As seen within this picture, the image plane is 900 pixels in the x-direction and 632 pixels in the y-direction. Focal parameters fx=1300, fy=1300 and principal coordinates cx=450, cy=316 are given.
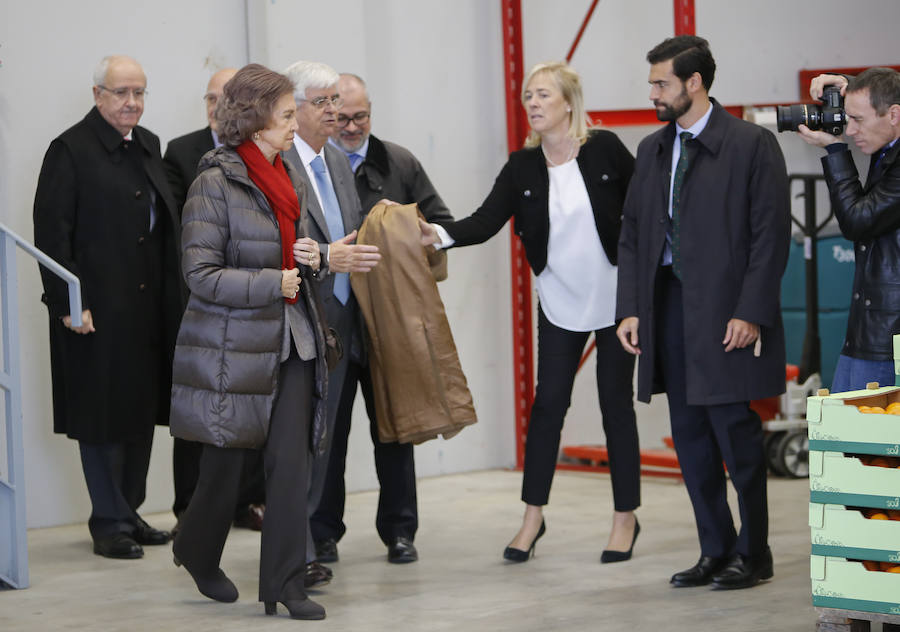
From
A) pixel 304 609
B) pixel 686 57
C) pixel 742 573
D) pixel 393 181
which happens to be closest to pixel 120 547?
pixel 304 609

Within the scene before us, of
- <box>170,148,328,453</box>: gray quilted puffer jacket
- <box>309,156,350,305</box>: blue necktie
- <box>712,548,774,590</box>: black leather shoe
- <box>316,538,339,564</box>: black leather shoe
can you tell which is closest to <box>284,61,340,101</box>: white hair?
<box>309,156,350,305</box>: blue necktie

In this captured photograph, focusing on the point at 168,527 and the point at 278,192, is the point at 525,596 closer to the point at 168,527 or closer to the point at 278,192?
the point at 278,192

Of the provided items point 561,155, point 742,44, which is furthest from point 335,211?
point 742,44

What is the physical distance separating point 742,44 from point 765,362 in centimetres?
351

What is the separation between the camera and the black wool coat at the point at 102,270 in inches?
182

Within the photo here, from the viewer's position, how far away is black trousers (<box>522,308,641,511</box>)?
174 inches

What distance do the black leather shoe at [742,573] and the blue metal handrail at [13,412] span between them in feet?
7.17

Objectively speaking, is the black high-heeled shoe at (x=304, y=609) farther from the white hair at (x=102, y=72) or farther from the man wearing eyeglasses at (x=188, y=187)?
the white hair at (x=102, y=72)

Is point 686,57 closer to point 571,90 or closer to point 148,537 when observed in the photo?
point 571,90

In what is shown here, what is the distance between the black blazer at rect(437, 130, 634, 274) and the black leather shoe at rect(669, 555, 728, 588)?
105cm

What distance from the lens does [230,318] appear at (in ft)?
11.9

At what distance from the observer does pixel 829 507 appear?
10.7ft

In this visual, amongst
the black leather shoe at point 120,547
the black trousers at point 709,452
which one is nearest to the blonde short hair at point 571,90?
the black trousers at point 709,452

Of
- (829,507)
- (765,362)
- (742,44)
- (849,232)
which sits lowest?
(829,507)
